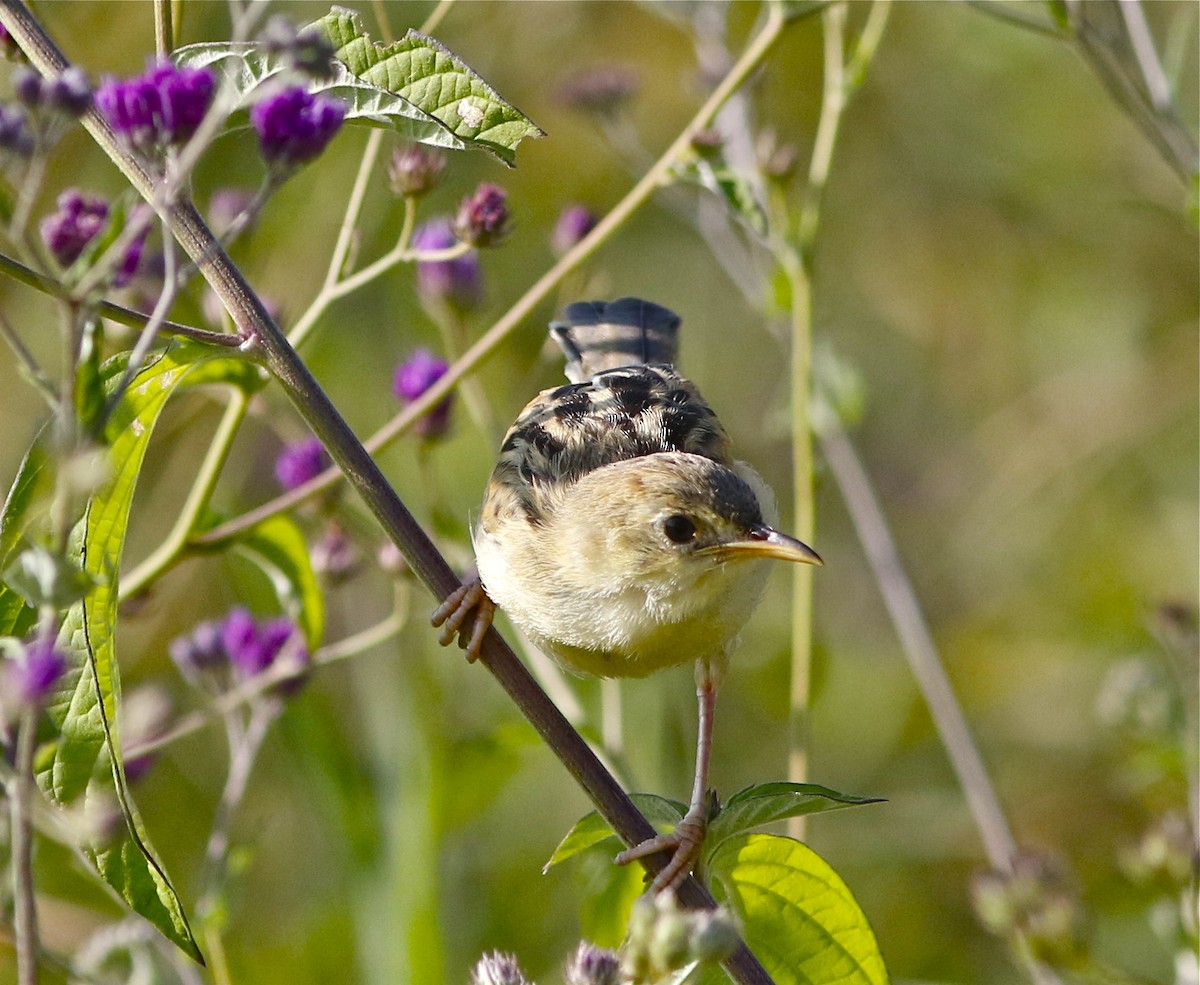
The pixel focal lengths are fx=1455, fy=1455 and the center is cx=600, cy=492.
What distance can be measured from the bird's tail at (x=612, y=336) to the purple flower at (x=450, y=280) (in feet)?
1.50

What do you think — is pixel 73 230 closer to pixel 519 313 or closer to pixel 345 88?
pixel 345 88

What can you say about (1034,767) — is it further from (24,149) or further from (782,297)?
(24,149)

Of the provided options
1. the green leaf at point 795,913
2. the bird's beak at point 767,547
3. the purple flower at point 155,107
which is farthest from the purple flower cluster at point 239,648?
the purple flower at point 155,107

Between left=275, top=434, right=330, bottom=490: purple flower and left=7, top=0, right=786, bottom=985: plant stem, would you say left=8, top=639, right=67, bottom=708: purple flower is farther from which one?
left=275, top=434, right=330, bottom=490: purple flower

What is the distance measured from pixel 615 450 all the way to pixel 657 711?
33.0 inches

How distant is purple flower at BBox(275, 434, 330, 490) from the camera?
296 centimetres

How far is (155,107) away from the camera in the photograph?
163 centimetres

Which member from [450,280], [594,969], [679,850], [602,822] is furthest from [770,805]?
[450,280]

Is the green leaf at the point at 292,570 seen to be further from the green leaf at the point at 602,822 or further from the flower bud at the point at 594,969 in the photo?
the flower bud at the point at 594,969

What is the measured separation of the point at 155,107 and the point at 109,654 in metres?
0.66

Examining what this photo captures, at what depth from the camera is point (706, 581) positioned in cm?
289

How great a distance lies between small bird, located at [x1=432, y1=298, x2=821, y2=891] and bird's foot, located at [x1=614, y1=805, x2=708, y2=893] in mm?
93

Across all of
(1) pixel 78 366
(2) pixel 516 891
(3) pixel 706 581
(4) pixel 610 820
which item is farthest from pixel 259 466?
(1) pixel 78 366

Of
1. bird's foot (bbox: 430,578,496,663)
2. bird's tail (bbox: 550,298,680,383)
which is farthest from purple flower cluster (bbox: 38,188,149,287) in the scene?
bird's tail (bbox: 550,298,680,383)
